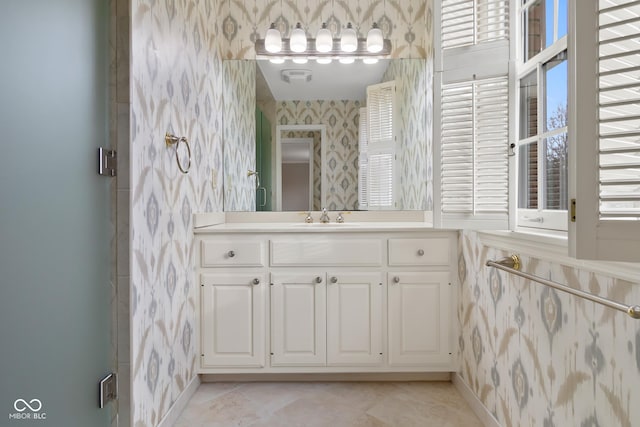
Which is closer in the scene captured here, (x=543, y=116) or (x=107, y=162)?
(x=107, y=162)

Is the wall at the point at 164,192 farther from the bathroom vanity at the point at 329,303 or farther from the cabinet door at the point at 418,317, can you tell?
the cabinet door at the point at 418,317

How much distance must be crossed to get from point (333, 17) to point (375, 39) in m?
0.34

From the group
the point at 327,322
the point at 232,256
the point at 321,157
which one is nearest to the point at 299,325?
the point at 327,322

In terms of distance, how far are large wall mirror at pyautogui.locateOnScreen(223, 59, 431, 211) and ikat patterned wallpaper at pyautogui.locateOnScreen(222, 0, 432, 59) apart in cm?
17


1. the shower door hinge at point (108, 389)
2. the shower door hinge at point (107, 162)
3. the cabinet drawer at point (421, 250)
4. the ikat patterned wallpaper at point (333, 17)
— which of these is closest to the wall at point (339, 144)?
the ikat patterned wallpaper at point (333, 17)

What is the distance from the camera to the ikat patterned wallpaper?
2615mm

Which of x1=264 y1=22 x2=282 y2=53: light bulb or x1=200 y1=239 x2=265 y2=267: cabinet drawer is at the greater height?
x1=264 y1=22 x2=282 y2=53: light bulb

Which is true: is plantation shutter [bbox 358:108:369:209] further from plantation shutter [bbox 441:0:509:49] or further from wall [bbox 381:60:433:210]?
plantation shutter [bbox 441:0:509:49]

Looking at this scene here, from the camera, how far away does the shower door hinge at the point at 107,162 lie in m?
1.29

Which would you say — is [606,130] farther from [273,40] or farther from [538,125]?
[273,40]

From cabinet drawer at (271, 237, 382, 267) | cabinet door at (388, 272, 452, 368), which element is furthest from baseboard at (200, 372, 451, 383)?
cabinet drawer at (271, 237, 382, 267)

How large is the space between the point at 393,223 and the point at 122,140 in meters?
1.75

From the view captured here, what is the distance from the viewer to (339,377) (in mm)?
2182

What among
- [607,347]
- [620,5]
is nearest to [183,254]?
[607,347]
